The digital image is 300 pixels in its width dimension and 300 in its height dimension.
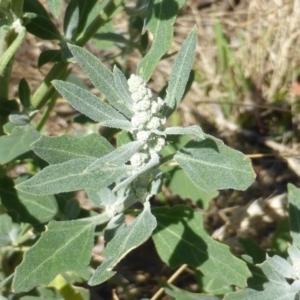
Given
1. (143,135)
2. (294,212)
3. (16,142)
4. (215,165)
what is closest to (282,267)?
(294,212)

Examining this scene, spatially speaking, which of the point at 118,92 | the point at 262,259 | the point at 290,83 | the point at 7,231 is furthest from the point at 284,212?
the point at 118,92

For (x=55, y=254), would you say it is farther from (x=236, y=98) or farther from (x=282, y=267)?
(x=236, y=98)

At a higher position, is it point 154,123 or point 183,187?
point 154,123

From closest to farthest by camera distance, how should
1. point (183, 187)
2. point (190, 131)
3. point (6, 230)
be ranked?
point (190, 131), point (6, 230), point (183, 187)

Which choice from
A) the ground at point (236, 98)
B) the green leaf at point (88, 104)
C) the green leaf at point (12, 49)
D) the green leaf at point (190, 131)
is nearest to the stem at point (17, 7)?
the green leaf at point (12, 49)

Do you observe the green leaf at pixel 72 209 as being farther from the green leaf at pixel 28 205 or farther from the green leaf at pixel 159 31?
the green leaf at pixel 159 31

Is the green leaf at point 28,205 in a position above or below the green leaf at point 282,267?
above
